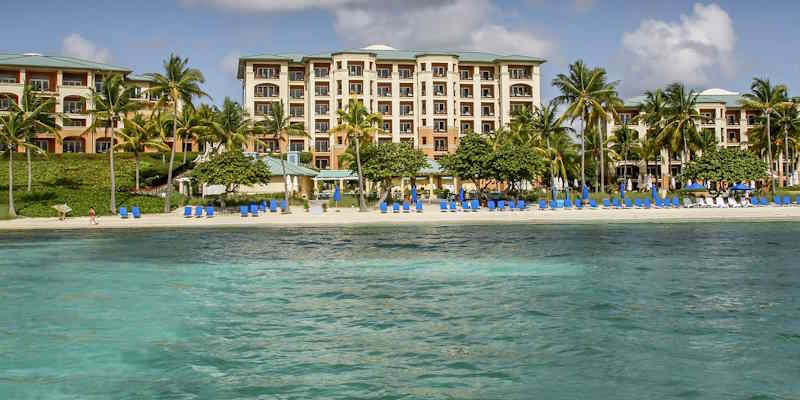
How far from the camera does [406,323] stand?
39.0ft

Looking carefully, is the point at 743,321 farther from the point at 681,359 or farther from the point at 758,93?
the point at 758,93

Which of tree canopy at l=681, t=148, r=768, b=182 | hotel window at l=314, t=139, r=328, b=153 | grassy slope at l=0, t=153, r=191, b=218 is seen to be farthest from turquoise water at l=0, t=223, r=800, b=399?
hotel window at l=314, t=139, r=328, b=153

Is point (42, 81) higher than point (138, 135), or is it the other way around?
point (42, 81)

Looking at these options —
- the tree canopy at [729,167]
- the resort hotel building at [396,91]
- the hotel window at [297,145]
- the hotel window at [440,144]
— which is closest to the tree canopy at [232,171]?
the tree canopy at [729,167]

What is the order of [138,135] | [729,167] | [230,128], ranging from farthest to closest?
[230,128], [138,135], [729,167]

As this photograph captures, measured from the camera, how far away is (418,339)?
35.0ft

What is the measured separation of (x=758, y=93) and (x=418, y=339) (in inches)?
2315

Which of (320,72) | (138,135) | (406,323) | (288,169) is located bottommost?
(406,323)

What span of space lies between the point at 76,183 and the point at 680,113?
54960 mm

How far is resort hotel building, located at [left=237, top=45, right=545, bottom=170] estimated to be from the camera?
83000 mm

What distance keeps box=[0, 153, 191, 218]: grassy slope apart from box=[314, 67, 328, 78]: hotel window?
2209cm

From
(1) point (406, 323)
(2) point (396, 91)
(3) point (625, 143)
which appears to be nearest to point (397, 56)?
(2) point (396, 91)

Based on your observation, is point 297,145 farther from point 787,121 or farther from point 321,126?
point 787,121

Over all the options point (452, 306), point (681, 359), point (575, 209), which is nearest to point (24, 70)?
point (575, 209)
